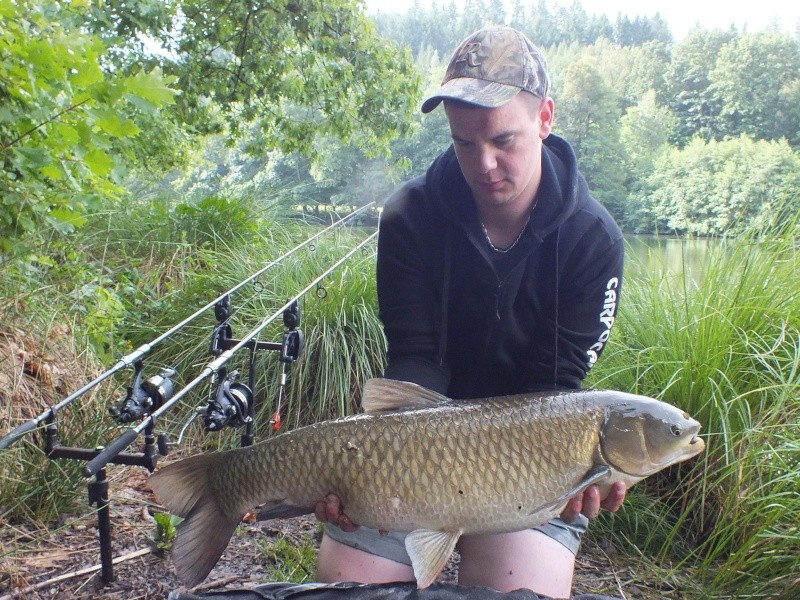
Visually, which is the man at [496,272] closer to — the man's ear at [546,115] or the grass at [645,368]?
the man's ear at [546,115]

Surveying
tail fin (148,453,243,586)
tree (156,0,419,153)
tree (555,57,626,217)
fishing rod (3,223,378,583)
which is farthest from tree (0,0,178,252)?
tree (156,0,419,153)

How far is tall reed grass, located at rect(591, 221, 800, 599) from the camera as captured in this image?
60.2 inches

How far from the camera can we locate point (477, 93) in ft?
4.25

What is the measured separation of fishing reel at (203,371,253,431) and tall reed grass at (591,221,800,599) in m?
1.06

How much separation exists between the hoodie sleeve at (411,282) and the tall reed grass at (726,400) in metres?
0.70

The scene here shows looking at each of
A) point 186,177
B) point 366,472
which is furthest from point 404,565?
point 186,177

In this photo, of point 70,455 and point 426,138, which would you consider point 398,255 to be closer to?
point 70,455

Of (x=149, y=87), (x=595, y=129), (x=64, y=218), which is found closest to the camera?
(x=149, y=87)

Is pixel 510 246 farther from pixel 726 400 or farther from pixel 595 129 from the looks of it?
pixel 595 129

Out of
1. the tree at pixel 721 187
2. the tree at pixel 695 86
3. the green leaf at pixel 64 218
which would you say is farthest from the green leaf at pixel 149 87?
the tree at pixel 695 86

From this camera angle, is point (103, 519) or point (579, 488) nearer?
point (579, 488)

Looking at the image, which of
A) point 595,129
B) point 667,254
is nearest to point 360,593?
point 667,254

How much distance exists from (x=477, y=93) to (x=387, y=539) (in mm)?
910

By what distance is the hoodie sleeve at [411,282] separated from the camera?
61.7 inches
